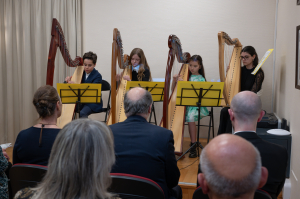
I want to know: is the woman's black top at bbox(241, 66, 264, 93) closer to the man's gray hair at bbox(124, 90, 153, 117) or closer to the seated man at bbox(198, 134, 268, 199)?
the man's gray hair at bbox(124, 90, 153, 117)

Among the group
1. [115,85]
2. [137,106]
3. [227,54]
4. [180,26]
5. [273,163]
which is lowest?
[273,163]

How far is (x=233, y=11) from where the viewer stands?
14.9ft

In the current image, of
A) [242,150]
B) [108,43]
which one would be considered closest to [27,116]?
[108,43]

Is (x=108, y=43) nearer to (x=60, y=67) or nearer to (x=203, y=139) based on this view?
(x=60, y=67)

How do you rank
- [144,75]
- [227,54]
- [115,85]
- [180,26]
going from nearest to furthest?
[115,85] → [227,54] → [144,75] → [180,26]

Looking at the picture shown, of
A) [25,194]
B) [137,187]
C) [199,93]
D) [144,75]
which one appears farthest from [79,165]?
[144,75]

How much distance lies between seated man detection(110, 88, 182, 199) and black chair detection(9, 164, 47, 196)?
391 millimetres

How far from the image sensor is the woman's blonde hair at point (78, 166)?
0.90 m

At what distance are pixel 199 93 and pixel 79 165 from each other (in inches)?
83.2

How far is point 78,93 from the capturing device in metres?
3.23

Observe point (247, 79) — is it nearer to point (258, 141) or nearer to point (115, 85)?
point (115, 85)

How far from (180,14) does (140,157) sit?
372 centimetres

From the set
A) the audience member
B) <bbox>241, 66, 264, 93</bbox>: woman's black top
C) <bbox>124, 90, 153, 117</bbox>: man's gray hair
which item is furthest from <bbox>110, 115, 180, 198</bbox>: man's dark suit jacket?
<bbox>241, 66, 264, 93</bbox>: woman's black top

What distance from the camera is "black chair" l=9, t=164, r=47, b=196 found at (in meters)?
1.46
